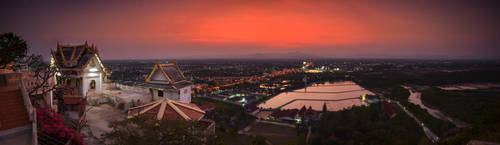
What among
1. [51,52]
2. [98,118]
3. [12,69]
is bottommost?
[98,118]

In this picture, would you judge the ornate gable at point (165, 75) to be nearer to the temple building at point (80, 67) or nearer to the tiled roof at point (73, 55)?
the temple building at point (80, 67)

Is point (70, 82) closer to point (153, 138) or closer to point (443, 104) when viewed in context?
point (153, 138)

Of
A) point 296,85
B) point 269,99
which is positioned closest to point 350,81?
point 296,85

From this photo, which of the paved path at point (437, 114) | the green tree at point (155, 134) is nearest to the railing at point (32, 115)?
the green tree at point (155, 134)

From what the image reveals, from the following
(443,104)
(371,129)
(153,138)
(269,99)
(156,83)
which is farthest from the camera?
(269,99)

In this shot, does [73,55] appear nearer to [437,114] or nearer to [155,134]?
[155,134]

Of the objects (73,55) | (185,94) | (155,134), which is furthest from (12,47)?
(155,134)
